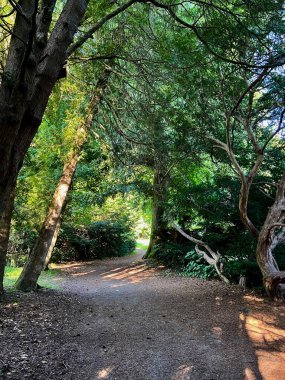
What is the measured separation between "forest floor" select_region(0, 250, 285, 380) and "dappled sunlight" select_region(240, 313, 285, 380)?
15 millimetres

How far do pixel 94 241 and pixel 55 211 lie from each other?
10.1 meters

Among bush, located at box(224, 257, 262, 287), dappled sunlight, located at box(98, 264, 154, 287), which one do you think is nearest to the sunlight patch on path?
bush, located at box(224, 257, 262, 287)

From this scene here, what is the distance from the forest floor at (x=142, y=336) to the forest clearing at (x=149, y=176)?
0.03 metres

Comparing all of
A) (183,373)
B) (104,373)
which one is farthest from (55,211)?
(183,373)

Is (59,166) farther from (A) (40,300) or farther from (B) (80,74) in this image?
(A) (40,300)

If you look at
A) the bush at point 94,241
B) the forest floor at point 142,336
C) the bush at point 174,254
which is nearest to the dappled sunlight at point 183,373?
the forest floor at point 142,336

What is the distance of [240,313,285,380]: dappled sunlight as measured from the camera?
14.2ft

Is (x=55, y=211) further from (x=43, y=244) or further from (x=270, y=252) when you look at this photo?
(x=270, y=252)

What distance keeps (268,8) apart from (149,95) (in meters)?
3.88

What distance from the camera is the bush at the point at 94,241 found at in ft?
57.9

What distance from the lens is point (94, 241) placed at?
61.4ft

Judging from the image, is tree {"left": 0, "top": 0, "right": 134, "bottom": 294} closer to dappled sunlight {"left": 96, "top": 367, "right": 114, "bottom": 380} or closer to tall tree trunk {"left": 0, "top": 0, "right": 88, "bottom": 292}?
tall tree trunk {"left": 0, "top": 0, "right": 88, "bottom": 292}

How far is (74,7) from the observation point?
3.59 metres

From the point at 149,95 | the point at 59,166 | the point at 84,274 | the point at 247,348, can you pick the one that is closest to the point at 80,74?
the point at 149,95
